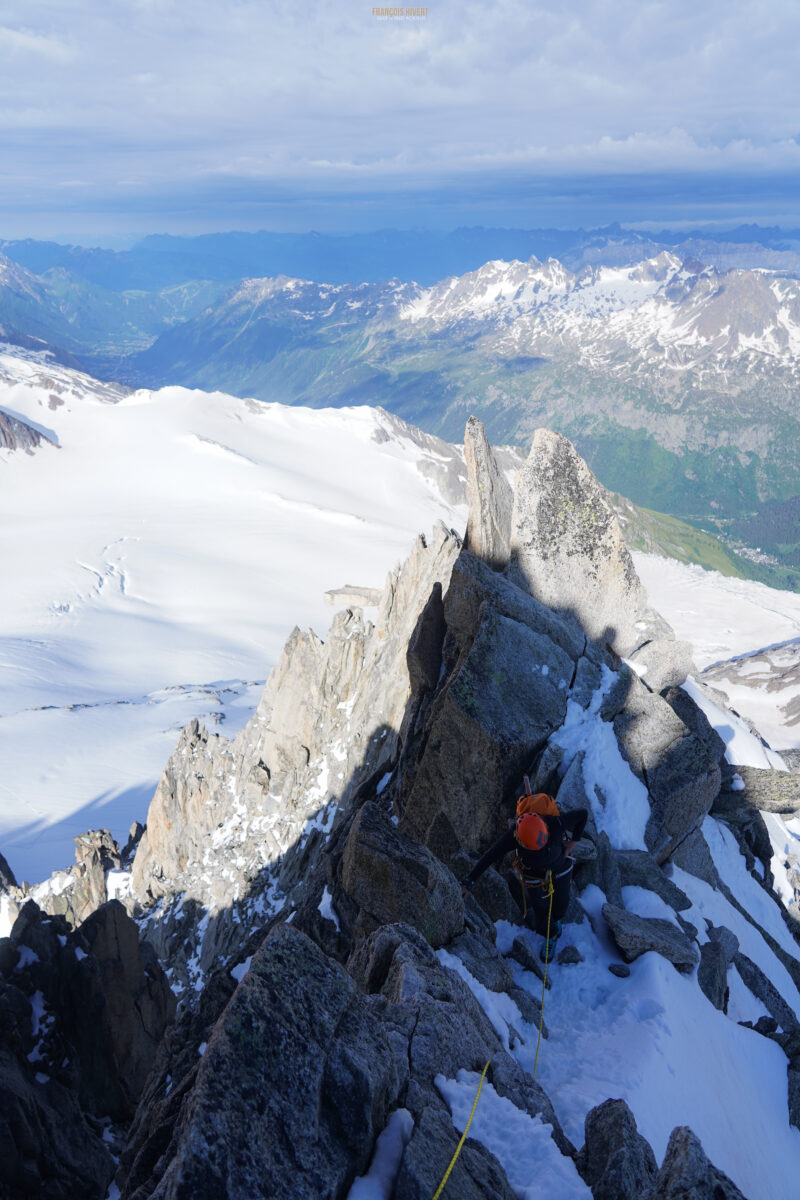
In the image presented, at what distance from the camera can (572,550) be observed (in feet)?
79.2

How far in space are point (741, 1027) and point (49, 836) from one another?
164ft

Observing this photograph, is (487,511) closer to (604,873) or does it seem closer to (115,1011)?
(604,873)

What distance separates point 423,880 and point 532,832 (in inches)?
82.8

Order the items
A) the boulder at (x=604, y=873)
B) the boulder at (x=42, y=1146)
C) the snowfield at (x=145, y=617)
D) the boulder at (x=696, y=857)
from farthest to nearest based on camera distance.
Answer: the snowfield at (x=145, y=617)
the boulder at (x=696, y=857)
the boulder at (x=604, y=873)
the boulder at (x=42, y=1146)

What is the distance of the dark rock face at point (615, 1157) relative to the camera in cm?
706

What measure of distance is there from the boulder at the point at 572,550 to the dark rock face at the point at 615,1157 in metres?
16.6

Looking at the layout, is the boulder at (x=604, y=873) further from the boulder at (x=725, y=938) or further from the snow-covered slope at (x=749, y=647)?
the snow-covered slope at (x=749, y=647)

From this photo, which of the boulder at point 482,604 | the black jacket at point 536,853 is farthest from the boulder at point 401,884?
the boulder at point 482,604

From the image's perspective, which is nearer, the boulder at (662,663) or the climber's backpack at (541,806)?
the climber's backpack at (541,806)

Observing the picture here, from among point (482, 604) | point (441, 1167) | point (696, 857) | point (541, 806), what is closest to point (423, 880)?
point (541, 806)

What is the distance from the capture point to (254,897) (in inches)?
1146

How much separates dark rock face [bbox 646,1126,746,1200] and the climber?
553cm

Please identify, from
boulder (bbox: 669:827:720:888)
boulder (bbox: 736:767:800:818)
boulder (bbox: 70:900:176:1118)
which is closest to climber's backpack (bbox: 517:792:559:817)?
boulder (bbox: 669:827:720:888)

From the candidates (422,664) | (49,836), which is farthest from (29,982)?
(49,836)
